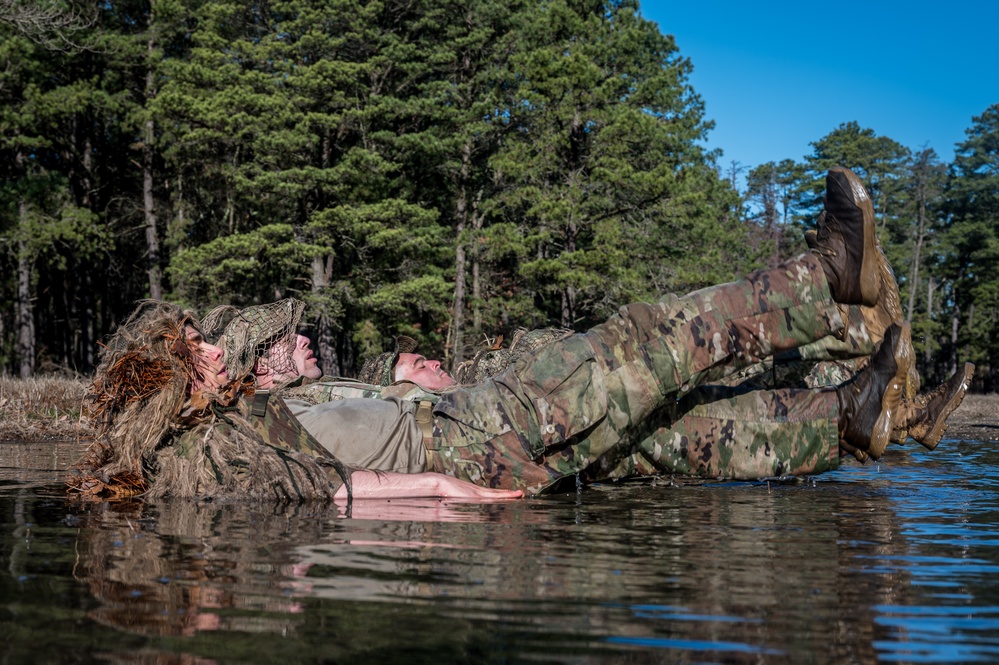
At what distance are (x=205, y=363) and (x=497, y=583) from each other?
2489mm

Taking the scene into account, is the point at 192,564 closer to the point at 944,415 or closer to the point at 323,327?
the point at 944,415

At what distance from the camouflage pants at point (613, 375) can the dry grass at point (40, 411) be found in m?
5.29

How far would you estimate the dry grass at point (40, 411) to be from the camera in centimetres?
958

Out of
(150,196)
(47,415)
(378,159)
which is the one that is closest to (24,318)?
(150,196)

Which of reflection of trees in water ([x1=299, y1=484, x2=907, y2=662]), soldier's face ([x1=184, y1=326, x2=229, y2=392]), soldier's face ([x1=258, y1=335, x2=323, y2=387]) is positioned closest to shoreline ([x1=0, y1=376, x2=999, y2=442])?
soldier's face ([x1=258, y1=335, x2=323, y2=387])

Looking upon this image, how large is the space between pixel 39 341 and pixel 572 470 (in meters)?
43.5

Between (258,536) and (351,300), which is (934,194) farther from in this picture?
(258,536)

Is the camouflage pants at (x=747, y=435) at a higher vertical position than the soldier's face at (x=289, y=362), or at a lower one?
lower

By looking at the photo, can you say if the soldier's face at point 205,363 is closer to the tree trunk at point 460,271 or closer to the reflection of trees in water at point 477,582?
the reflection of trees in water at point 477,582

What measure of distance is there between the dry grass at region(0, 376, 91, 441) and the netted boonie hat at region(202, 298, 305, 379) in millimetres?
3828

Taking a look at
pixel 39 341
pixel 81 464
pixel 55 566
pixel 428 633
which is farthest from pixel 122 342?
pixel 39 341

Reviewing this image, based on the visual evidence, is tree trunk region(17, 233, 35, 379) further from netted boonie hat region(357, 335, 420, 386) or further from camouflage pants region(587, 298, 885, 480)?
camouflage pants region(587, 298, 885, 480)

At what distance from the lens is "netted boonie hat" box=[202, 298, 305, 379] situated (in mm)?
5252

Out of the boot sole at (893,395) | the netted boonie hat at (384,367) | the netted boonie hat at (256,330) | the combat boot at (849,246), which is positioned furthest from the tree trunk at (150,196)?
the boot sole at (893,395)
